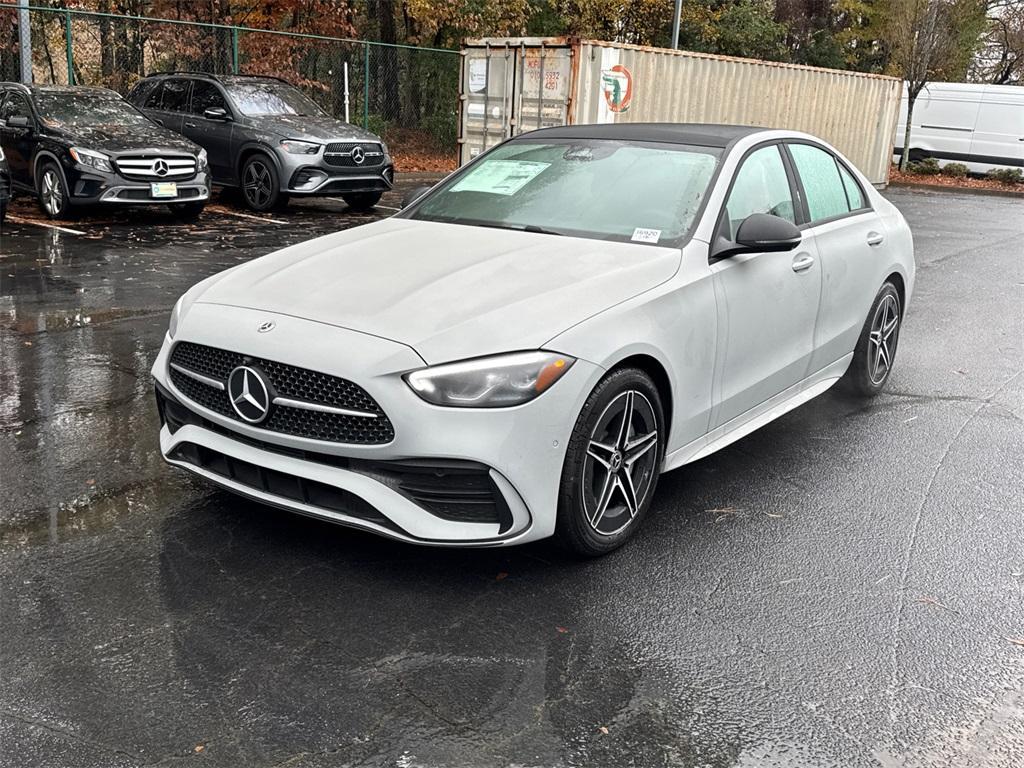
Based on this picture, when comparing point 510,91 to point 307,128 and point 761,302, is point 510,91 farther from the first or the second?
point 761,302

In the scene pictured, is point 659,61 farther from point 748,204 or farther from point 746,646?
point 746,646

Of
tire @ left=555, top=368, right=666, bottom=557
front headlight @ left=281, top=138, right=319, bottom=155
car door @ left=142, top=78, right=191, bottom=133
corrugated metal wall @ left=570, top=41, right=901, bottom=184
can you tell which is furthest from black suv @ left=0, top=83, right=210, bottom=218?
tire @ left=555, top=368, right=666, bottom=557

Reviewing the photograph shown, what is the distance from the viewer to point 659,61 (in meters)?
17.4

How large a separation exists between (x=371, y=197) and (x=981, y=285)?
8.56 meters

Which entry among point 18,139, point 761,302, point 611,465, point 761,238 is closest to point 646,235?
point 761,238

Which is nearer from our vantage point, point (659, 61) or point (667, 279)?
point (667, 279)

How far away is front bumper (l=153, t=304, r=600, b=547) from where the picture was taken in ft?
11.9

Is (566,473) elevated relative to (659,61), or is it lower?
lower

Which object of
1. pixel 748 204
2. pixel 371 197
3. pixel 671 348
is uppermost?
pixel 748 204

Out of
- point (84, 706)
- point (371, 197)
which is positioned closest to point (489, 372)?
point (84, 706)

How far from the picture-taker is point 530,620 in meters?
3.69

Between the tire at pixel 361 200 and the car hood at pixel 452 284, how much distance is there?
36.3 feet

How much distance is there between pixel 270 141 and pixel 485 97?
3911 millimetres

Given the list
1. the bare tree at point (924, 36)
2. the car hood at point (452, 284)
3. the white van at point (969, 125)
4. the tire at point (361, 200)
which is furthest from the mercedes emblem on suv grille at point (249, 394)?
the bare tree at point (924, 36)
